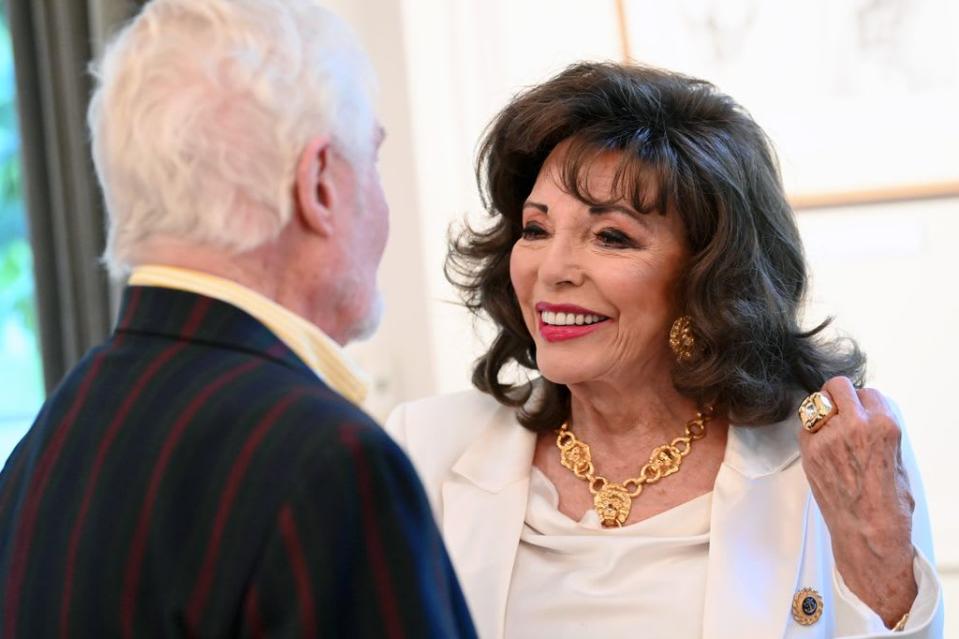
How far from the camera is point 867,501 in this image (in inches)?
76.5

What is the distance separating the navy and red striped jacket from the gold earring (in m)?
1.13

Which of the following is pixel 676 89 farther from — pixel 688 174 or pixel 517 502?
pixel 517 502

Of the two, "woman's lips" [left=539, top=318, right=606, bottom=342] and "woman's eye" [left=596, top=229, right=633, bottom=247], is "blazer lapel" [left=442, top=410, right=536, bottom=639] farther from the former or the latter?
"woman's eye" [left=596, top=229, right=633, bottom=247]

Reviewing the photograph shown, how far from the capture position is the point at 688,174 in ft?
7.07

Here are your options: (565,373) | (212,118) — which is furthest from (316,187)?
(565,373)

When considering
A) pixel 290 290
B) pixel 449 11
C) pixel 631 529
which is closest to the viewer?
pixel 290 290

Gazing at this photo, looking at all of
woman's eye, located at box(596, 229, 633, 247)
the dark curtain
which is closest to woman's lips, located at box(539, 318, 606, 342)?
woman's eye, located at box(596, 229, 633, 247)

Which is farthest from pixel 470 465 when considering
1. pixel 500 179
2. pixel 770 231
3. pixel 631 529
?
pixel 770 231

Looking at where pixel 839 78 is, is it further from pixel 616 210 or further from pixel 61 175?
pixel 61 175

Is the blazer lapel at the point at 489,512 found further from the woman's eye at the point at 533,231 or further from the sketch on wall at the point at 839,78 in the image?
the sketch on wall at the point at 839,78

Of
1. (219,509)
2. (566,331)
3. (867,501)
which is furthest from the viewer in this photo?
(566,331)

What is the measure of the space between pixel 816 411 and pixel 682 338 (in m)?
0.29

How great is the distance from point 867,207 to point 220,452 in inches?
99.7

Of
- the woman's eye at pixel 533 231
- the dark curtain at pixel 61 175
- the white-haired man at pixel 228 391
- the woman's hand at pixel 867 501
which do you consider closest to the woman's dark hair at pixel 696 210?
the woman's eye at pixel 533 231
